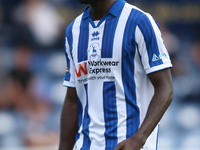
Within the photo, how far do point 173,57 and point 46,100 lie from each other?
7.57 feet

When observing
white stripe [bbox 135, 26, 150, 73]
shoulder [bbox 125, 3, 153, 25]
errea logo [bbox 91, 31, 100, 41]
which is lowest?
white stripe [bbox 135, 26, 150, 73]

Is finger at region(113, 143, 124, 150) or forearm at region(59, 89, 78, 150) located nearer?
finger at region(113, 143, 124, 150)

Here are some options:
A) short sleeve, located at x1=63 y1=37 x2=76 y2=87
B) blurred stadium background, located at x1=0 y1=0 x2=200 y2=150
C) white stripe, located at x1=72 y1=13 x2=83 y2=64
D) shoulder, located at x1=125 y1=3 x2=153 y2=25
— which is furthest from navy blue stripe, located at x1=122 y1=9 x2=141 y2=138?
blurred stadium background, located at x1=0 y1=0 x2=200 y2=150

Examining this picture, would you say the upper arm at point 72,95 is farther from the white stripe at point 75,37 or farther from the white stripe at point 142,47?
the white stripe at point 142,47

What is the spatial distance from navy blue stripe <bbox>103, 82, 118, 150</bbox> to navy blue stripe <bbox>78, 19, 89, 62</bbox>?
242mm

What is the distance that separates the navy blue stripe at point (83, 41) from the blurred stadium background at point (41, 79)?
16.1 ft

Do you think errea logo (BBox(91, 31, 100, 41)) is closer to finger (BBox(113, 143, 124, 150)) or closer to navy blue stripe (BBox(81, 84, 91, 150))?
navy blue stripe (BBox(81, 84, 91, 150))

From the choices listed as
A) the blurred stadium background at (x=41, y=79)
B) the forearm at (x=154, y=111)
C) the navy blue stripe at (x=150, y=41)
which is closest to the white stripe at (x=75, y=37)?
the navy blue stripe at (x=150, y=41)

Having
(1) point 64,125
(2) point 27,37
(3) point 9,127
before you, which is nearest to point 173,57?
(2) point 27,37

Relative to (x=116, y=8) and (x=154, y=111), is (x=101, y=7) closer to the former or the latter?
(x=116, y=8)

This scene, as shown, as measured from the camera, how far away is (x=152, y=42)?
91.5 inches

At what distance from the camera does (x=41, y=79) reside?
24.6 ft

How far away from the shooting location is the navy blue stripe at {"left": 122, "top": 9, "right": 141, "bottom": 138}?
238cm

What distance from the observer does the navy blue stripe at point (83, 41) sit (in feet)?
8.43
